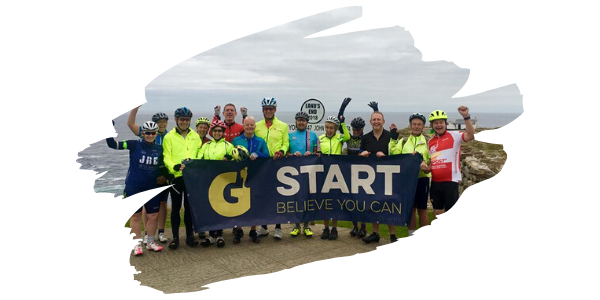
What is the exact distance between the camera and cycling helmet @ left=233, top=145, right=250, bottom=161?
6.26 meters

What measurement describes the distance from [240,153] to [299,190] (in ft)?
3.63

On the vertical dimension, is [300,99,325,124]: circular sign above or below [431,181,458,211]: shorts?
above

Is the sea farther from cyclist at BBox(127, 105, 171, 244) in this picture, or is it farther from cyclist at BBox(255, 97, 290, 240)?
cyclist at BBox(255, 97, 290, 240)

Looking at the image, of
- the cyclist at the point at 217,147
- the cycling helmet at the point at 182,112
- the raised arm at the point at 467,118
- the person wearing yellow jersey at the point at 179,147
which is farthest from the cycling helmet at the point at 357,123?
the cycling helmet at the point at 182,112

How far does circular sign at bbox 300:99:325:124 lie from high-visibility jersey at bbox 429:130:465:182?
2019 mm

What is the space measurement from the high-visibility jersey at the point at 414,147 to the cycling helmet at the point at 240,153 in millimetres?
2276

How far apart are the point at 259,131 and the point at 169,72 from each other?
2208 millimetres

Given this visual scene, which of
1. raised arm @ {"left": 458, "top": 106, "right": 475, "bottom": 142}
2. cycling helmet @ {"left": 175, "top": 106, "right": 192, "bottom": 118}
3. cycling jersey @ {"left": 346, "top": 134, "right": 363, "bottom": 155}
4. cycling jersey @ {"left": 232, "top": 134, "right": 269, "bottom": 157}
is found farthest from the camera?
cycling jersey @ {"left": 346, "top": 134, "right": 363, "bottom": 155}

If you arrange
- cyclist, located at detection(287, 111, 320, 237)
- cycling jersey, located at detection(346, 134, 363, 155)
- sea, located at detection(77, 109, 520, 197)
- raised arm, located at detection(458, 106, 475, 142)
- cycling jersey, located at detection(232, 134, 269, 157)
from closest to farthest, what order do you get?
sea, located at detection(77, 109, 520, 197)
raised arm, located at detection(458, 106, 475, 142)
cycling jersey, located at detection(232, 134, 269, 157)
cyclist, located at detection(287, 111, 320, 237)
cycling jersey, located at detection(346, 134, 363, 155)

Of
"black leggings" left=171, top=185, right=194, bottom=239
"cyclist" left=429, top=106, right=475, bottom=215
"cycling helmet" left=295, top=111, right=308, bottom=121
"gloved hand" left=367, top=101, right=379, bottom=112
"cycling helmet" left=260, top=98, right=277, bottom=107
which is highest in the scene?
"cycling helmet" left=260, top=98, right=277, bottom=107

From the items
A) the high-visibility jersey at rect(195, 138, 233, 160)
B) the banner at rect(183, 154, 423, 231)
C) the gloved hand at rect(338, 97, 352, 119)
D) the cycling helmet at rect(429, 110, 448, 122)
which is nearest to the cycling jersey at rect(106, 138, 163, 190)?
the banner at rect(183, 154, 423, 231)

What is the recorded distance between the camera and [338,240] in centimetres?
682

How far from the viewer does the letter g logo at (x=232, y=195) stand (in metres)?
6.26

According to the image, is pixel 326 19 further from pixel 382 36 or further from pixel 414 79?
pixel 414 79
